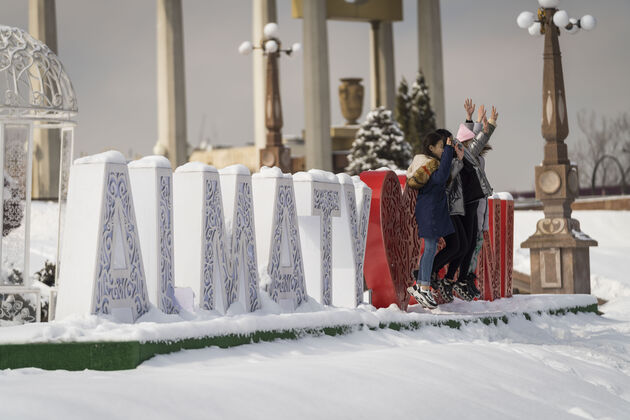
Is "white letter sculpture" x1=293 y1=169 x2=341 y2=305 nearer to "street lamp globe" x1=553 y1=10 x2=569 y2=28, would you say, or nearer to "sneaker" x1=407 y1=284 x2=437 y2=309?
"sneaker" x1=407 y1=284 x2=437 y2=309

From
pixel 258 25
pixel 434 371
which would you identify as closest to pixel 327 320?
pixel 434 371

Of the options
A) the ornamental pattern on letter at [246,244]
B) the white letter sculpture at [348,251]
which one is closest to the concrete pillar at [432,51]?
the white letter sculpture at [348,251]

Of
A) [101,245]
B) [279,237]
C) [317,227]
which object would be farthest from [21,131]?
[101,245]

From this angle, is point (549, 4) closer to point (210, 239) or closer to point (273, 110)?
point (273, 110)

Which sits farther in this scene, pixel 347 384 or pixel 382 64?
pixel 382 64

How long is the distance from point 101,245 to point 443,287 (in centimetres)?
461

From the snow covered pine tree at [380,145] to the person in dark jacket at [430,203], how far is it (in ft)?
99.2

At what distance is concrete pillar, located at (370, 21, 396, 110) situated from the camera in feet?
172

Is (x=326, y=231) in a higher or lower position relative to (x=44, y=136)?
lower

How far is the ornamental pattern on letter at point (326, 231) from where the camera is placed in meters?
10.0

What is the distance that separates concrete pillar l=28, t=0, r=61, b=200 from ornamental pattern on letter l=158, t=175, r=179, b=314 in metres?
→ 33.6

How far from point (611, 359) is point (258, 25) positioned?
3353cm

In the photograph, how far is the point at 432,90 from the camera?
4312 centimetres

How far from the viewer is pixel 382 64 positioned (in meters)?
52.8
